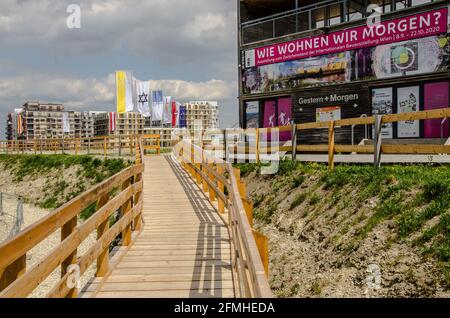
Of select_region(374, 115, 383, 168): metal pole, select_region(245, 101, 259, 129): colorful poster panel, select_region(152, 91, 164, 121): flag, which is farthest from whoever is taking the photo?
select_region(152, 91, 164, 121): flag

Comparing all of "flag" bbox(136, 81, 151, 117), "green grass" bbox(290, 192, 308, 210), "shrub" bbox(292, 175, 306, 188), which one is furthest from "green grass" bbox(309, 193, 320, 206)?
→ "flag" bbox(136, 81, 151, 117)

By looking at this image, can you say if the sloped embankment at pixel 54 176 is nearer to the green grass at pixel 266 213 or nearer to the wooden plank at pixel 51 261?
the green grass at pixel 266 213

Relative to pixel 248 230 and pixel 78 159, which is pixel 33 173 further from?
pixel 248 230

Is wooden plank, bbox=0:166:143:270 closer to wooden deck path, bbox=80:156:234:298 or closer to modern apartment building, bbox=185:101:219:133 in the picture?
wooden deck path, bbox=80:156:234:298

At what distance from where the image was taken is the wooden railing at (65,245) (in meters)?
3.25

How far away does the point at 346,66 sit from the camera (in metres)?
20.5

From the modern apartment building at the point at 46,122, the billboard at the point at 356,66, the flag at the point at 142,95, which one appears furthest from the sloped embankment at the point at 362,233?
the modern apartment building at the point at 46,122

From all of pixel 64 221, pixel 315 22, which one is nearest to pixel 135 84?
pixel 315 22

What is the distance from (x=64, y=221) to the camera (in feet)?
14.1

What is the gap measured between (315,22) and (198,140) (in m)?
9.98

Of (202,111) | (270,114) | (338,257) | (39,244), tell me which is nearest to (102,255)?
(338,257)

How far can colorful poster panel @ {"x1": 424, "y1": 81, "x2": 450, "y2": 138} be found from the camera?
1750cm

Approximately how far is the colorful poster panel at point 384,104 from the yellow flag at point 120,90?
643 inches

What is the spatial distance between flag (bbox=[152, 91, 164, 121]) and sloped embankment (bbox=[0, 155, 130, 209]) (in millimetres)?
6246
